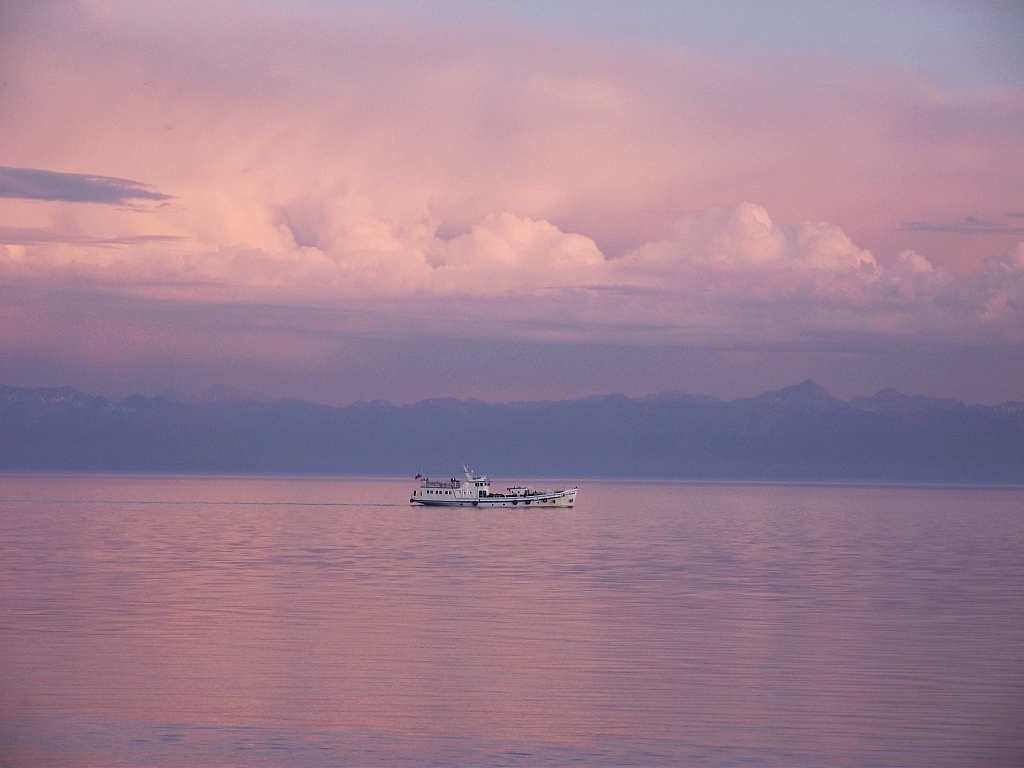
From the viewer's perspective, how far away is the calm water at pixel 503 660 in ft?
106

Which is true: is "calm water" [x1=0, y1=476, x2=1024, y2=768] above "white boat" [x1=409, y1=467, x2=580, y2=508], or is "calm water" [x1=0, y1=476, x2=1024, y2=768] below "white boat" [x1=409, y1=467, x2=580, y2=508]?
below

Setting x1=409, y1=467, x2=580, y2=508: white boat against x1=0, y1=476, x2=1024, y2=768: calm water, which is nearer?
x1=0, y1=476, x2=1024, y2=768: calm water

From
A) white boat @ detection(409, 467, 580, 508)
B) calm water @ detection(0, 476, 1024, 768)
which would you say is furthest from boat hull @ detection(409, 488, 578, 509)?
calm water @ detection(0, 476, 1024, 768)

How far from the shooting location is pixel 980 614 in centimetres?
6012

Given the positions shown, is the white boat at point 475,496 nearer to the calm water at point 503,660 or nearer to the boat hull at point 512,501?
the boat hull at point 512,501

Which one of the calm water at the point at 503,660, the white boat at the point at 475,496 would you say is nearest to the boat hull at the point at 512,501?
the white boat at the point at 475,496

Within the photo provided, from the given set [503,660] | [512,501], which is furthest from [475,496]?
[503,660]

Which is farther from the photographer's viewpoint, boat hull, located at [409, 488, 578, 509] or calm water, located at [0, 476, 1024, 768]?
boat hull, located at [409, 488, 578, 509]

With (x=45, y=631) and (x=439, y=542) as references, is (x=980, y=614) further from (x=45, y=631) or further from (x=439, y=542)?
(x=439, y=542)

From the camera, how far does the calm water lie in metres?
32.3

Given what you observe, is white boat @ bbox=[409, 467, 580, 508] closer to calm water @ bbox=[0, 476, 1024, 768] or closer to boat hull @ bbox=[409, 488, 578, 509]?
boat hull @ bbox=[409, 488, 578, 509]

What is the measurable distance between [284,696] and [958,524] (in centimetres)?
13886

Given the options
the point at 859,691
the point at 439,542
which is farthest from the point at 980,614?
the point at 439,542

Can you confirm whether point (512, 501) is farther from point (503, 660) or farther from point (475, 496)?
point (503, 660)
